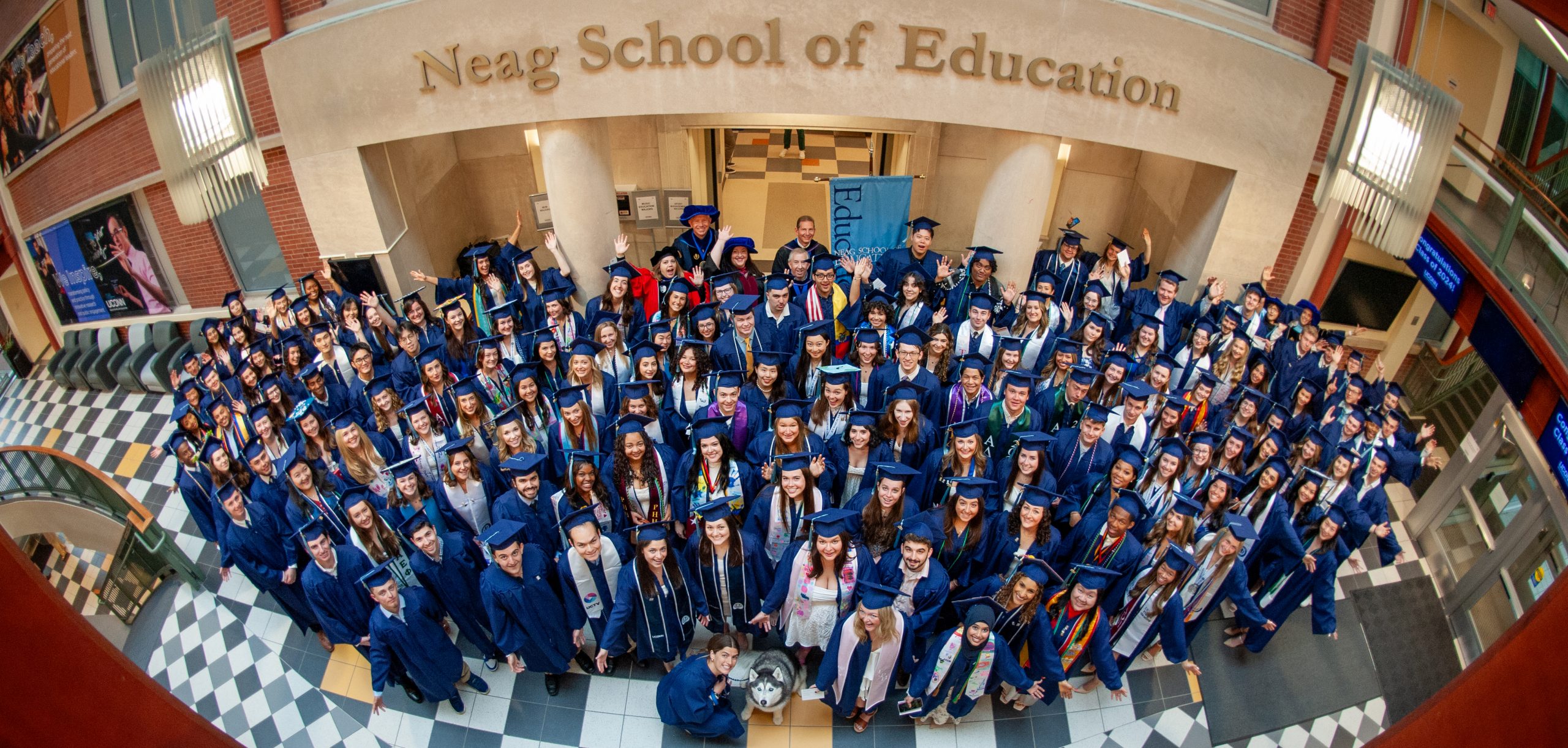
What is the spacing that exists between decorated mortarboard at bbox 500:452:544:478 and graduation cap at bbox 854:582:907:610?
7.10ft

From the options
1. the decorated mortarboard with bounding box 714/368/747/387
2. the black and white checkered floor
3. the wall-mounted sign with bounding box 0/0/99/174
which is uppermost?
the wall-mounted sign with bounding box 0/0/99/174

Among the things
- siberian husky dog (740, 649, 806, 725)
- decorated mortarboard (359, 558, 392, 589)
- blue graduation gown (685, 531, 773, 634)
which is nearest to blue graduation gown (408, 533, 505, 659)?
decorated mortarboard (359, 558, 392, 589)

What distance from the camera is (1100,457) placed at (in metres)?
5.23

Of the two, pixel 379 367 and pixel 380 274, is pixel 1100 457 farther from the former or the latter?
pixel 380 274

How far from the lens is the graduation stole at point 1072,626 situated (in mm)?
4336

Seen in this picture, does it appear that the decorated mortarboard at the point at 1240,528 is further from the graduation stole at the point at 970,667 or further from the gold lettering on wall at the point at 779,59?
the gold lettering on wall at the point at 779,59

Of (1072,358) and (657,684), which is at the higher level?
(1072,358)

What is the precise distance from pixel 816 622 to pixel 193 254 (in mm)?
9411

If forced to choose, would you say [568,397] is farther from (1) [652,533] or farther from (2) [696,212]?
(2) [696,212]

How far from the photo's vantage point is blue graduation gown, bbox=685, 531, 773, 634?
4.51 metres

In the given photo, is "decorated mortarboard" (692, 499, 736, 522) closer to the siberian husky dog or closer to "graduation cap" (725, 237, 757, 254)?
the siberian husky dog

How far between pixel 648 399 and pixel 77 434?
722 centimetres

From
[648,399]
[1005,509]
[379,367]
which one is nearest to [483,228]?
[379,367]

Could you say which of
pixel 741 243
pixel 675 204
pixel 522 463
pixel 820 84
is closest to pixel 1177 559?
pixel 522 463
